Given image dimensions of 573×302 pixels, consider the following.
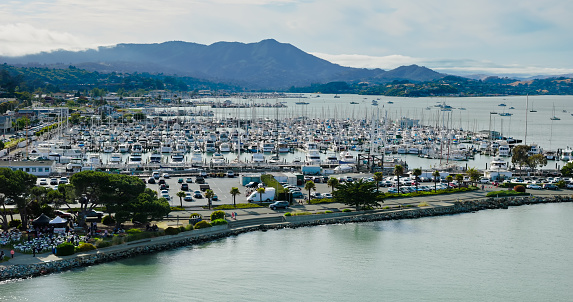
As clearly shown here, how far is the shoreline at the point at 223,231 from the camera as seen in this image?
1311 cm

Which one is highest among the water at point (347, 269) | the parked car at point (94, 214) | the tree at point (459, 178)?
the tree at point (459, 178)

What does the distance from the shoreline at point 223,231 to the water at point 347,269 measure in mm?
224

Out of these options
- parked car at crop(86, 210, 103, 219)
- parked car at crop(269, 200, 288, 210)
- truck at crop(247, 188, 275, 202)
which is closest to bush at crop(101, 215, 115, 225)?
parked car at crop(86, 210, 103, 219)

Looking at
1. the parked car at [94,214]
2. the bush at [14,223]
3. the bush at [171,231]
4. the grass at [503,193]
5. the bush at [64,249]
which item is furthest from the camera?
the grass at [503,193]

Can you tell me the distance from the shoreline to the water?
0.73 feet

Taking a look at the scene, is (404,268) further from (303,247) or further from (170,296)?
(170,296)

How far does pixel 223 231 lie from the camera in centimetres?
1662

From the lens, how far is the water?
42.5 ft

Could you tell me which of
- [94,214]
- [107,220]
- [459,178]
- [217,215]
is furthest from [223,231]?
[459,178]

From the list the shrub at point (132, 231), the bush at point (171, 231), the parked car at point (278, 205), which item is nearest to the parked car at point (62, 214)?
the shrub at point (132, 231)

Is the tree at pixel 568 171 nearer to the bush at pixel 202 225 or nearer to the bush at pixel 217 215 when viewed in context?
the bush at pixel 217 215

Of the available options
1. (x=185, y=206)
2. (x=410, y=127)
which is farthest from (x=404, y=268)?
(x=410, y=127)

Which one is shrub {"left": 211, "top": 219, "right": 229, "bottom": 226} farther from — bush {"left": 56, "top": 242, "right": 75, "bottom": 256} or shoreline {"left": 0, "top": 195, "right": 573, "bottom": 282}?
bush {"left": 56, "top": 242, "right": 75, "bottom": 256}

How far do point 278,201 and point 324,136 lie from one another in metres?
25.2
